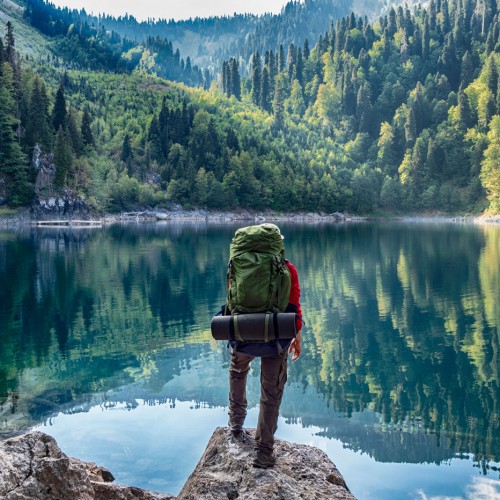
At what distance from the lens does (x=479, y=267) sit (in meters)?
42.1

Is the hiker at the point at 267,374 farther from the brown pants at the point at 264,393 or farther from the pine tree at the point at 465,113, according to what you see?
the pine tree at the point at 465,113

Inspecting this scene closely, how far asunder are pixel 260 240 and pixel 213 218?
144345 mm

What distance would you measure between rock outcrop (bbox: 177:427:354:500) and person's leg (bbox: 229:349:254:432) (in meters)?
0.16

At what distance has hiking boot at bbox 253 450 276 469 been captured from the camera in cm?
620

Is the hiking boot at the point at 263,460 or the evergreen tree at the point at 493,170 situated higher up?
the evergreen tree at the point at 493,170

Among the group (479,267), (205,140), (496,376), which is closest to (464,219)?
(205,140)

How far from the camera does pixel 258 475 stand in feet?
19.8

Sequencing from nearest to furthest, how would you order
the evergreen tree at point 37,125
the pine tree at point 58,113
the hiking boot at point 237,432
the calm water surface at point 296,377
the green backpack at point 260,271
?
the green backpack at point 260,271, the hiking boot at point 237,432, the calm water surface at point 296,377, the evergreen tree at point 37,125, the pine tree at point 58,113

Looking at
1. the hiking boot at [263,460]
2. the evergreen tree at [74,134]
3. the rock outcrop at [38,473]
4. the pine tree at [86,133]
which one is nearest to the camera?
the rock outcrop at [38,473]

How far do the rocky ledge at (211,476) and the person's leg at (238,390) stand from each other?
0.55ft

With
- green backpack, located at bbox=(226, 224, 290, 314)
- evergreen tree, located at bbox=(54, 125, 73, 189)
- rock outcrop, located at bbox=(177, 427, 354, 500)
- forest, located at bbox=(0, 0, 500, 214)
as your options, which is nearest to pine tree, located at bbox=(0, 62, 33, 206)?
forest, located at bbox=(0, 0, 500, 214)

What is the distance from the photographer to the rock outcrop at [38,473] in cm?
524

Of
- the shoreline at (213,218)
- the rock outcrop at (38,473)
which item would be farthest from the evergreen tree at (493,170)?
the rock outcrop at (38,473)

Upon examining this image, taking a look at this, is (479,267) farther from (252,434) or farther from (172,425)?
(252,434)
